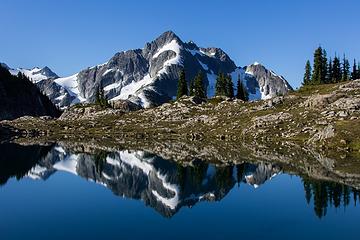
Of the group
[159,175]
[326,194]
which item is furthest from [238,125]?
[326,194]

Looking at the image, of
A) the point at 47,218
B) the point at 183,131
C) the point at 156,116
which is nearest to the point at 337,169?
the point at 47,218

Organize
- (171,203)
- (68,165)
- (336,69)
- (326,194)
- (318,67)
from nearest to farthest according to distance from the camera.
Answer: (171,203) < (326,194) < (68,165) < (318,67) < (336,69)

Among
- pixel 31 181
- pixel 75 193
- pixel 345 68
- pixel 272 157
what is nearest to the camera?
pixel 75 193

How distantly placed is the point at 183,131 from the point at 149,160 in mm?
64879

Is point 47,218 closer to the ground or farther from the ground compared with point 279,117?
closer to the ground

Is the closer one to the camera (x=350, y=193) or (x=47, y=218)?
(x=47, y=218)

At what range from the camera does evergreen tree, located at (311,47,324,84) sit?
18375 centimetres

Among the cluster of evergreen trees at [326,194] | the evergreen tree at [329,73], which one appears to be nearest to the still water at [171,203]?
the cluster of evergreen trees at [326,194]

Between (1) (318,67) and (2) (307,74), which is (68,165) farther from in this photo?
(2) (307,74)

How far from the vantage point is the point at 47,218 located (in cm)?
3900

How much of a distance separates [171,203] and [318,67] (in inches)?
6093

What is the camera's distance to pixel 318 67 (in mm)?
184375

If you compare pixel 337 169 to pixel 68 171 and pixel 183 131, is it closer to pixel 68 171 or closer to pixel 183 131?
pixel 68 171

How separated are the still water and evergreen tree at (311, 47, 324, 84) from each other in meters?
120
